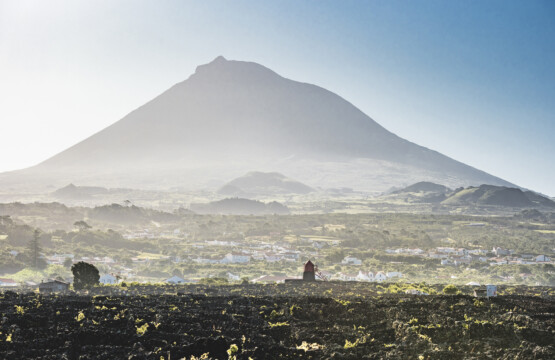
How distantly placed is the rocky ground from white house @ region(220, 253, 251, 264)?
64253mm

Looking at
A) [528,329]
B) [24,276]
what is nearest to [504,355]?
[528,329]

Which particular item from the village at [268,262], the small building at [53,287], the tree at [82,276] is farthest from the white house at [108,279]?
the small building at [53,287]

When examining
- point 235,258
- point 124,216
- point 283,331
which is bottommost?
point 235,258

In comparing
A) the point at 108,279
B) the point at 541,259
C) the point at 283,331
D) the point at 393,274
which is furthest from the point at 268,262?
the point at 283,331

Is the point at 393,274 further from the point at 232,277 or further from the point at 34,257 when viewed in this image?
the point at 34,257

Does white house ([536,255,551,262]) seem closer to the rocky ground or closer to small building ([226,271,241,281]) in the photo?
small building ([226,271,241,281])

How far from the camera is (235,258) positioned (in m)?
87.0

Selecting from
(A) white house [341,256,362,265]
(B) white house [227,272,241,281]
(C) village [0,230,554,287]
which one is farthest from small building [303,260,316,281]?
(A) white house [341,256,362,265]

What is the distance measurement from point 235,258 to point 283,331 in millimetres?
70974

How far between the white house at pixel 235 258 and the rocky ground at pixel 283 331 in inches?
2530

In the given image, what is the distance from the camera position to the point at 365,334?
15820mm

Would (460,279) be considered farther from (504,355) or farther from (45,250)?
(45,250)

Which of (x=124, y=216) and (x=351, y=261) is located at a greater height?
(x=124, y=216)

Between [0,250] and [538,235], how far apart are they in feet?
391
